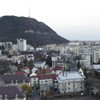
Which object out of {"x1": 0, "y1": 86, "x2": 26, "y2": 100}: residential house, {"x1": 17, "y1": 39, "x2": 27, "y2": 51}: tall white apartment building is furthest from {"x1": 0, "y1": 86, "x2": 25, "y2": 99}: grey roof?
{"x1": 17, "y1": 39, "x2": 27, "y2": 51}: tall white apartment building

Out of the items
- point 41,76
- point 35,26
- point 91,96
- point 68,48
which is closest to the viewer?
point 91,96

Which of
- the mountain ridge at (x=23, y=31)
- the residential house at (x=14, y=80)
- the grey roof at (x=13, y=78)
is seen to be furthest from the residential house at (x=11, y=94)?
the mountain ridge at (x=23, y=31)

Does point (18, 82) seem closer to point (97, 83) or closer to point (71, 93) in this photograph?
point (71, 93)

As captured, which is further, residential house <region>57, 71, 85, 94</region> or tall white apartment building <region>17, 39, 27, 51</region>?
tall white apartment building <region>17, 39, 27, 51</region>

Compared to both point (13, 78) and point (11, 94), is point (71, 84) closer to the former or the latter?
point (13, 78)

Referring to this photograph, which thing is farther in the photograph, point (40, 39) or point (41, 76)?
point (40, 39)

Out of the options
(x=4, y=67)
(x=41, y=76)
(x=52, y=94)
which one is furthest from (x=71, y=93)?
(x=4, y=67)

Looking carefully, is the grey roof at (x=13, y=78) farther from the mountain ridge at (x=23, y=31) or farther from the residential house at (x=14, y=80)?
the mountain ridge at (x=23, y=31)

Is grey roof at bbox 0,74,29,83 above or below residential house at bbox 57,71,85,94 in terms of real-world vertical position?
above

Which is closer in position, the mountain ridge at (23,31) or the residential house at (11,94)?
the residential house at (11,94)

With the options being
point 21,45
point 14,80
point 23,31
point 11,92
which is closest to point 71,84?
point 14,80

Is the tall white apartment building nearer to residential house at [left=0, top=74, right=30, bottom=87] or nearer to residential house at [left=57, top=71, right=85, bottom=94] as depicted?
residential house at [left=57, top=71, right=85, bottom=94]
